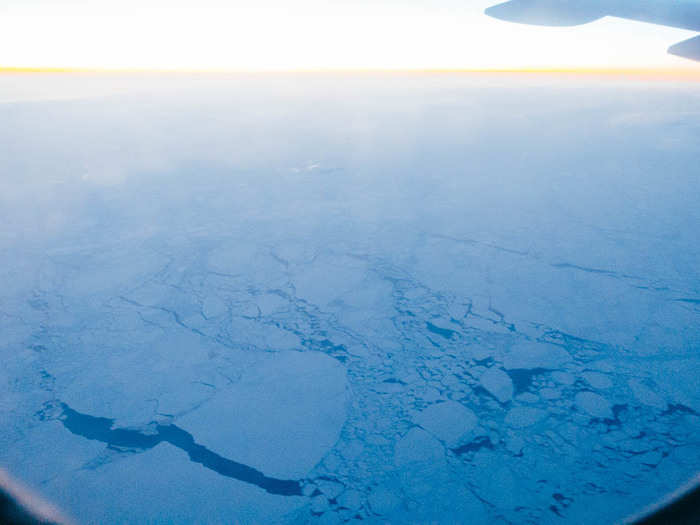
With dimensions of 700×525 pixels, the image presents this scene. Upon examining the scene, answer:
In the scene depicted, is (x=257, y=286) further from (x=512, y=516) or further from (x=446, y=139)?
(x=446, y=139)

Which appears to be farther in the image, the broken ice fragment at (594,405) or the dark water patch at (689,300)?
the dark water patch at (689,300)

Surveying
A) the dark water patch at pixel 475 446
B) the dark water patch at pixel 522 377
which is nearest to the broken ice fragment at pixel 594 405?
the dark water patch at pixel 522 377

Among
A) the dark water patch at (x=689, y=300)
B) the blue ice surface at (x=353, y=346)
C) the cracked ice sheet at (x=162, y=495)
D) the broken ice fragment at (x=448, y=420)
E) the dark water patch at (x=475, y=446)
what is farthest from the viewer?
the dark water patch at (x=689, y=300)

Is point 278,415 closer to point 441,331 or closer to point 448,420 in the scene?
point 448,420

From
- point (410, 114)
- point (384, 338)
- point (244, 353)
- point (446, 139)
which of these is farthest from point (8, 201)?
point (410, 114)

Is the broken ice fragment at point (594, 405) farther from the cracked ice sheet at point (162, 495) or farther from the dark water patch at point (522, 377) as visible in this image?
the cracked ice sheet at point (162, 495)

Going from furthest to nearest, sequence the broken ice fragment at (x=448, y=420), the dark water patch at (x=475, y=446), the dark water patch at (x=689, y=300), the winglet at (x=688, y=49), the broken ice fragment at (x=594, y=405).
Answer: the dark water patch at (x=689, y=300)
the broken ice fragment at (x=594, y=405)
the broken ice fragment at (x=448, y=420)
the dark water patch at (x=475, y=446)
the winglet at (x=688, y=49)

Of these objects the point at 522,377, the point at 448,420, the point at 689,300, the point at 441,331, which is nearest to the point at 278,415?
the point at 448,420
